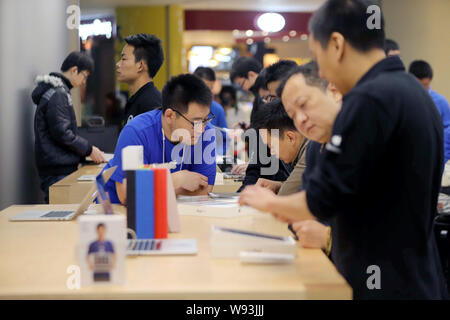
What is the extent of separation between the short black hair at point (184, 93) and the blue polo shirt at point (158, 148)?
0.44 ft

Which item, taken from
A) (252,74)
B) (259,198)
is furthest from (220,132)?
(259,198)

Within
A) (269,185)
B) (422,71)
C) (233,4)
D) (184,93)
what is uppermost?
(233,4)

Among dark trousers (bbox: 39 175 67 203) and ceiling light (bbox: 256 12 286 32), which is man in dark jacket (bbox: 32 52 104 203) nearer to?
dark trousers (bbox: 39 175 67 203)

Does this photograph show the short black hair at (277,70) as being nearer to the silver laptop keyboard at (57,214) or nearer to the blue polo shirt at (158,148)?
the blue polo shirt at (158,148)

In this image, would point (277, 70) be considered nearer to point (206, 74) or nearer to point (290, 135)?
point (290, 135)

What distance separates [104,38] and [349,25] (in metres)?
15.4

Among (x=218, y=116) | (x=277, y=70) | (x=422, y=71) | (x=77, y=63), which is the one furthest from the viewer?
(x=218, y=116)

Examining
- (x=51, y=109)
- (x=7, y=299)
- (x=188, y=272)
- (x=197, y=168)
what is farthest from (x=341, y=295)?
(x=51, y=109)

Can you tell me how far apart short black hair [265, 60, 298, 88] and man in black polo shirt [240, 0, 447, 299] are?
2.49 meters

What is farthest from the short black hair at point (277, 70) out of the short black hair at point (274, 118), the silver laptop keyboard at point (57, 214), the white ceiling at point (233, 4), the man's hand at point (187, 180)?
the white ceiling at point (233, 4)

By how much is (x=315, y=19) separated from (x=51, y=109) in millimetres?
3431

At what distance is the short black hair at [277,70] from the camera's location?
13.8ft

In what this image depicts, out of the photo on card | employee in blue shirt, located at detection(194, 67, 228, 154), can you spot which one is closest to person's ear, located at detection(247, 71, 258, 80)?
employee in blue shirt, located at detection(194, 67, 228, 154)

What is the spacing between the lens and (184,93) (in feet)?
9.36
